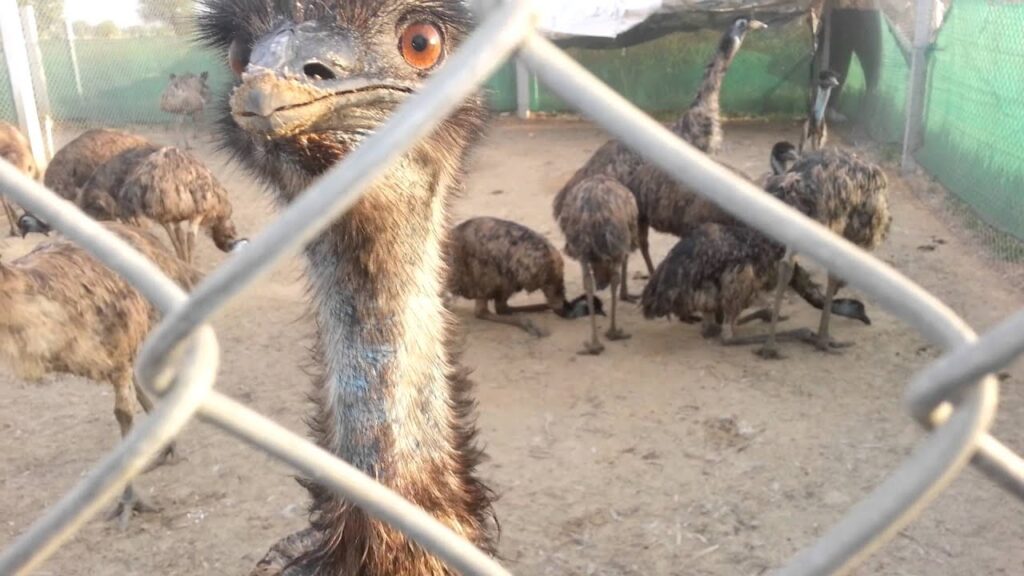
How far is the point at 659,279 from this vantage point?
15.7 ft

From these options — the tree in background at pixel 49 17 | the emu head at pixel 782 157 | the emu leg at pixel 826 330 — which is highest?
the tree in background at pixel 49 17

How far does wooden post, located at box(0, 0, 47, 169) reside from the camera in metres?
9.66

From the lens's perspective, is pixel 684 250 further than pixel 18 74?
No

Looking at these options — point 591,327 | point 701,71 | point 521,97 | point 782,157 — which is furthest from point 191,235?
point 701,71

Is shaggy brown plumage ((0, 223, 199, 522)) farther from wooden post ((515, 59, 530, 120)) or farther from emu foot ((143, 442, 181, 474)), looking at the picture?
wooden post ((515, 59, 530, 120))

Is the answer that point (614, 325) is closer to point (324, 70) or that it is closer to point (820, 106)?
point (324, 70)

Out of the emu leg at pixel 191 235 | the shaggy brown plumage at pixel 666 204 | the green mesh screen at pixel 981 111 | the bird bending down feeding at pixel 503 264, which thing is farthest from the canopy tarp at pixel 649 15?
the bird bending down feeding at pixel 503 264

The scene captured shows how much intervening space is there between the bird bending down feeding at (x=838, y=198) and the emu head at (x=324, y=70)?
2.97 m

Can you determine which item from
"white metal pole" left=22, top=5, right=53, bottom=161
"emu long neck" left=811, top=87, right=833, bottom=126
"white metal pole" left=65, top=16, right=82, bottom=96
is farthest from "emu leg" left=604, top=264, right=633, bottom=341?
"white metal pole" left=65, top=16, right=82, bottom=96

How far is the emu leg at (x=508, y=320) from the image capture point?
5164 millimetres

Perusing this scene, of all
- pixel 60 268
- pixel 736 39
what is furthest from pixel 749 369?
pixel 736 39

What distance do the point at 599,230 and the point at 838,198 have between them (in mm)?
1139

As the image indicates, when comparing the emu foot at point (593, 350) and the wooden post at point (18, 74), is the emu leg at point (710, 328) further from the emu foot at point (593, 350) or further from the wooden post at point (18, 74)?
the wooden post at point (18, 74)

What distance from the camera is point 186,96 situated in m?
12.1
